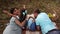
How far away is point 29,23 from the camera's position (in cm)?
647

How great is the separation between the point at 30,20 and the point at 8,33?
608 mm

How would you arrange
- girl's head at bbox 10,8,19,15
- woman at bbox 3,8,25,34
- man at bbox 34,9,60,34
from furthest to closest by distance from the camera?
1. girl's head at bbox 10,8,19,15
2. woman at bbox 3,8,25,34
3. man at bbox 34,9,60,34

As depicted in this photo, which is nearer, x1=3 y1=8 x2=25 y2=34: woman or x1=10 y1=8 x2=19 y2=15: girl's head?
x1=3 y1=8 x2=25 y2=34: woman

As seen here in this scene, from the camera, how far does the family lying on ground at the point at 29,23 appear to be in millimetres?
6055

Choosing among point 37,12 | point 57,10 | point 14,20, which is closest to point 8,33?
point 14,20

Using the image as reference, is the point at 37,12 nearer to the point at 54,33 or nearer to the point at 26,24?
the point at 26,24

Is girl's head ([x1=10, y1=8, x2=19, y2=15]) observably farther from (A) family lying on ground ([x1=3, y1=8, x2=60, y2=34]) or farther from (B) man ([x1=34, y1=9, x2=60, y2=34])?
(B) man ([x1=34, y1=9, x2=60, y2=34])

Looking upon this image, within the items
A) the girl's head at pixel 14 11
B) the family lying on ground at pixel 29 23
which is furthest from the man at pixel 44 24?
the girl's head at pixel 14 11

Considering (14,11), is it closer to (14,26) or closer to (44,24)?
(14,26)

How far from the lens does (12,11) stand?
6402 mm

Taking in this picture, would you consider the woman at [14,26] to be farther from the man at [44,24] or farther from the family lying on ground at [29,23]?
the man at [44,24]

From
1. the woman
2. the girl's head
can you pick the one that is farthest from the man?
the girl's head

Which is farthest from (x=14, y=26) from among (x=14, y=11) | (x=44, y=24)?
(x=44, y=24)

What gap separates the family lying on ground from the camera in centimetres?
605
